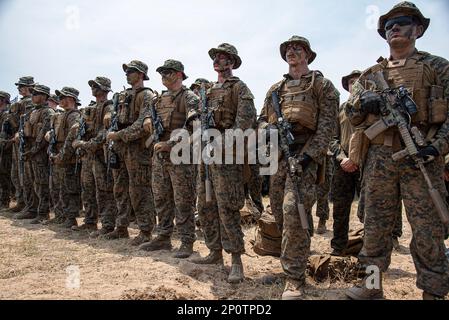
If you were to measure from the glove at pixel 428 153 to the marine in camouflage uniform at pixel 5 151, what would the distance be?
10643 millimetres

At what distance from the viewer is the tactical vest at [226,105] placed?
16.9 feet

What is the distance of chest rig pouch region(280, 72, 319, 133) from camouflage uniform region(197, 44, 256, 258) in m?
0.62

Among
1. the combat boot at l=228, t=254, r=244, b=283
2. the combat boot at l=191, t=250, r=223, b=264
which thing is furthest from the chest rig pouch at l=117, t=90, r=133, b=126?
the combat boot at l=228, t=254, r=244, b=283

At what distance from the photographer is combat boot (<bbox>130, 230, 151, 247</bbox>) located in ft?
22.4

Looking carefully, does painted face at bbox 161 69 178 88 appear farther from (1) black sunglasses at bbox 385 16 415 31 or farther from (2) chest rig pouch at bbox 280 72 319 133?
(1) black sunglasses at bbox 385 16 415 31

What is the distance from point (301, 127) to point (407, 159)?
4.11ft

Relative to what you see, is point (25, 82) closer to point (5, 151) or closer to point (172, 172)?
point (5, 151)

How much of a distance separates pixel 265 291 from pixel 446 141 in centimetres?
256

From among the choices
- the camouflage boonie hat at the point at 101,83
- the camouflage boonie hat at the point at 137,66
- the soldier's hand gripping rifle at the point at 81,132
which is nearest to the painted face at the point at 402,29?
the camouflage boonie hat at the point at 137,66

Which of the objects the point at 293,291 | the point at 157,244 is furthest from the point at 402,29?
the point at 157,244

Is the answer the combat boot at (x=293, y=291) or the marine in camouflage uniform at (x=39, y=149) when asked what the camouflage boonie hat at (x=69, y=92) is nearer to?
the marine in camouflage uniform at (x=39, y=149)

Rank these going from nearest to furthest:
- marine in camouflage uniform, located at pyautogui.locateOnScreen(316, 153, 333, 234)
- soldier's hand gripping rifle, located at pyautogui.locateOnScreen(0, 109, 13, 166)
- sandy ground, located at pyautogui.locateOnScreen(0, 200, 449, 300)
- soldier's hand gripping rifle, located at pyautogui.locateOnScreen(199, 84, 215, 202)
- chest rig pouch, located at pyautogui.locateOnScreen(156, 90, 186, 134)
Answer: sandy ground, located at pyautogui.locateOnScreen(0, 200, 449, 300) → soldier's hand gripping rifle, located at pyautogui.locateOnScreen(199, 84, 215, 202) → chest rig pouch, located at pyautogui.locateOnScreen(156, 90, 186, 134) → marine in camouflage uniform, located at pyautogui.locateOnScreen(316, 153, 333, 234) → soldier's hand gripping rifle, located at pyautogui.locateOnScreen(0, 109, 13, 166)

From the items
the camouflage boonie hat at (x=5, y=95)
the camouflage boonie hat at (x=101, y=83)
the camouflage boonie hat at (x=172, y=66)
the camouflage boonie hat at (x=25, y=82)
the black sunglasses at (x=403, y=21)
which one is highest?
the camouflage boonie hat at (x=25, y=82)

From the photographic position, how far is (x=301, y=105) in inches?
173
